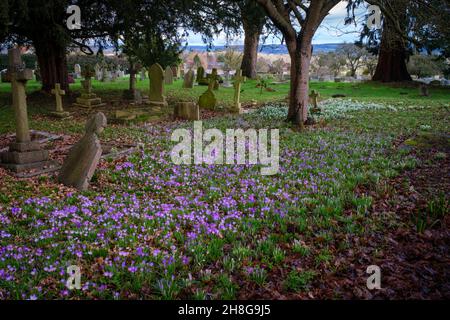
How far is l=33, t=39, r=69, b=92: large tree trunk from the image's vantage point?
2021 centimetres

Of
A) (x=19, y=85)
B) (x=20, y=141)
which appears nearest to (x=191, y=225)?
(x=20, y=141)

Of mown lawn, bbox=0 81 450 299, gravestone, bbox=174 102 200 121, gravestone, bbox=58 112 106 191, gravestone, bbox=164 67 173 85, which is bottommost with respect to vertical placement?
mown lawn, bbox=0 81 450 299

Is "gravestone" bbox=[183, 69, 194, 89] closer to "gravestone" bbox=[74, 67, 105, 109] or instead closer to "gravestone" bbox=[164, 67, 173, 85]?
"gravestone" bbox=[164, 67, 173, 85]

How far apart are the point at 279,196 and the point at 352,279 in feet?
8.16

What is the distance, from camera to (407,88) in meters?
28.9

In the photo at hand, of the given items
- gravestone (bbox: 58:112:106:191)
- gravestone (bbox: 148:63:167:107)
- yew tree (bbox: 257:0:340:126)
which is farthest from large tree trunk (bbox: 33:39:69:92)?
gravestone (bbox: 58:112:106:191)

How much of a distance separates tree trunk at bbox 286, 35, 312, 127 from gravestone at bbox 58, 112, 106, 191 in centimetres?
795

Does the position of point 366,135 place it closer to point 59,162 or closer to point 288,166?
point 288,166

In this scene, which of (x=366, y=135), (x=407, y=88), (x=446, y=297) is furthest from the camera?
(x=407, y=88)

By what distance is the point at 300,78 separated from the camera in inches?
524

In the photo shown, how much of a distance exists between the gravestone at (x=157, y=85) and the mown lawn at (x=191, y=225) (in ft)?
32.4

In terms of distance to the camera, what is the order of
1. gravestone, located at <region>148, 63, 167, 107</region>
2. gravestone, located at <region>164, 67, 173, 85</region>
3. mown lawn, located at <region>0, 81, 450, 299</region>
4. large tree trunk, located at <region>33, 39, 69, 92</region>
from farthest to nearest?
gravestone, located at <region>164, 67, 173, 85</region> → large tree trunk, located at <region>33, 39, 69, 92</region> → gravestone, located at <region>148, 63, 167, 107</region> → mown lawn, located at <region>0, 81, 450, 299</region>

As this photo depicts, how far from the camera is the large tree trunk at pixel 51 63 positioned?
796 inches

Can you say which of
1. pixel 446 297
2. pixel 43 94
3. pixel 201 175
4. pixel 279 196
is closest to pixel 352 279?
pixel 446 297
